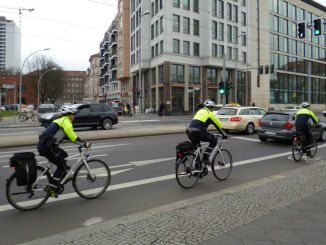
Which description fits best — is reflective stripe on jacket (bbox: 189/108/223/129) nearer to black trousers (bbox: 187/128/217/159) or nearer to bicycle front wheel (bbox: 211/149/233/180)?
black trousers (bbox: 187/128/217/159)

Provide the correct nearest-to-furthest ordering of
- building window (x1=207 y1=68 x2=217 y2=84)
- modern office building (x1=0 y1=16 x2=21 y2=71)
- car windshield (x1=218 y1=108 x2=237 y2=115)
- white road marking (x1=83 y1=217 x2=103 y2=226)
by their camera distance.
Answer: white road marking (x1=83 y1=217 x2=103 y2=226)
car windshield (x1=218 y1=108 x2=237 y2=115)
modern office building (x1=0 y1=16 x2=21 y2=71)
building window (x1=207 y1=68 x2=217 y2=84)

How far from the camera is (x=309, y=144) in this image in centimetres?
1041

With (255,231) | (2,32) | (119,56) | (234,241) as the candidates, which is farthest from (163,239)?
(119,56)

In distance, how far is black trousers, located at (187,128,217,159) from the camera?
23.6 feet

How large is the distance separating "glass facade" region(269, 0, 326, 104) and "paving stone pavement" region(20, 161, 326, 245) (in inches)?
2491

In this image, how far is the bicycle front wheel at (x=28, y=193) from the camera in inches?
215

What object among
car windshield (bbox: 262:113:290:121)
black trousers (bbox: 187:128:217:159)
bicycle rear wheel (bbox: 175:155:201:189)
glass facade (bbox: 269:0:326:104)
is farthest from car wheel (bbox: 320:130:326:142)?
glass facade (bbox: 269:0:326:104)

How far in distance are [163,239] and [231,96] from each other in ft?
178

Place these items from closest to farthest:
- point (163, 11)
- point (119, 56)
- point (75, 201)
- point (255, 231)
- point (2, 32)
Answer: point (255, 231) → point (75, 201) → point (2, 32) → point (163, 11) → point (119, 56)

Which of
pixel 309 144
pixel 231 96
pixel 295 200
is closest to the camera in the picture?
pixel 295 200

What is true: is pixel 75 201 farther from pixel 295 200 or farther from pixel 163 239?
pixel 295 200

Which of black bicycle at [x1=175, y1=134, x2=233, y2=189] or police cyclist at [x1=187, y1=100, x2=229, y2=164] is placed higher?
police cyclist at [x1=187, y1=100, x2=229, y2=164]

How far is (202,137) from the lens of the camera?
23.6 ft

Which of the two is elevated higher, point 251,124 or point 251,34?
point 251,34
